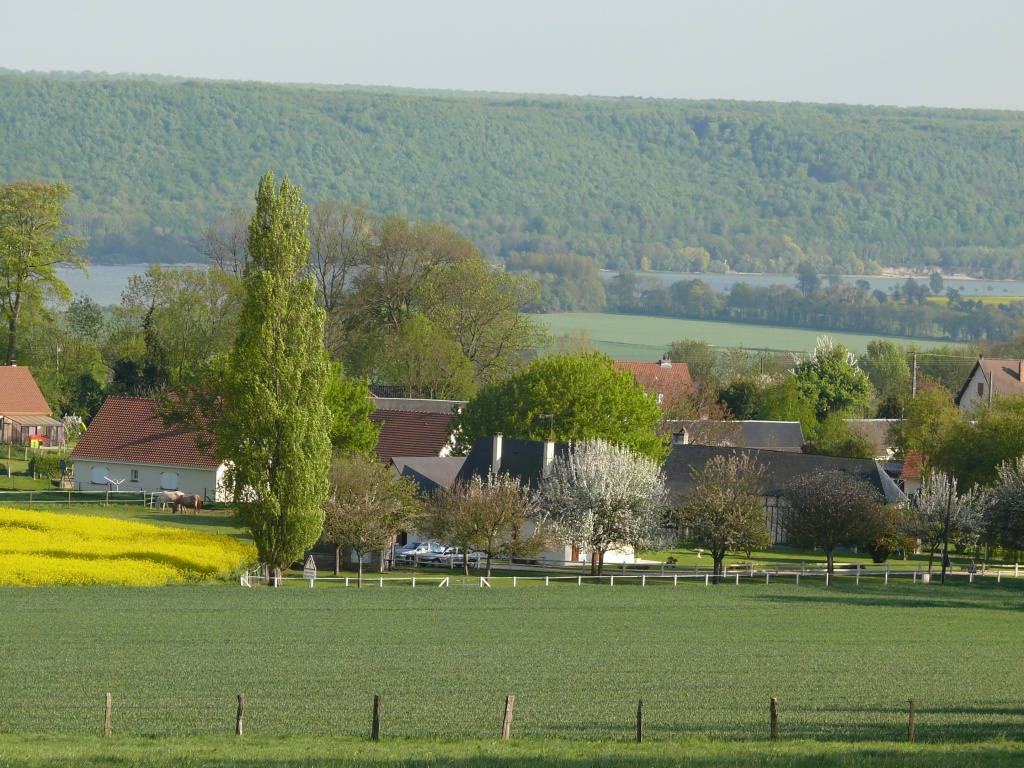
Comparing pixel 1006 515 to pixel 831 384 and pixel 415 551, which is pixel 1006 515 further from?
pixel 831 384

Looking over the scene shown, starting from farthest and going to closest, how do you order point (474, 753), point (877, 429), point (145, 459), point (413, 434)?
point (877, 429) < point (413, 434) < point (145, 459) < point (474, 753)

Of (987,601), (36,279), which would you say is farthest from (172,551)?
(36,279)

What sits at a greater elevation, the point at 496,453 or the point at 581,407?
the point at 581,407

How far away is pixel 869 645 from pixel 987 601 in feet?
41.5

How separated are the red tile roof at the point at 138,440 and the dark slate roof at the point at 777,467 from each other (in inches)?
838

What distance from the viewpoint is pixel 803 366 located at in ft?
346

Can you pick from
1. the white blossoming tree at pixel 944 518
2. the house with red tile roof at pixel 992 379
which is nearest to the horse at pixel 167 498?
the white blossoming tree at pixel 944 518

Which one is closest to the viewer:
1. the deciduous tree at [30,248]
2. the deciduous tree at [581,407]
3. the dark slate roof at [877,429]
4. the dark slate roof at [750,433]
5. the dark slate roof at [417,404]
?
the deciduous tree at [581,407]

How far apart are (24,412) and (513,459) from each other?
3723 cm

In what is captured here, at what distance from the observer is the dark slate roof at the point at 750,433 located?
3250 inches

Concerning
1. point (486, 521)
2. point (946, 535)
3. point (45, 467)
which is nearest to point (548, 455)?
point (486, 521)

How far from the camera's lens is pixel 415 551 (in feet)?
181

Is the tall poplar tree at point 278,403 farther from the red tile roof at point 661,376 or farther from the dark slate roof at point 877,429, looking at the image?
the red tile roof at point 661,376

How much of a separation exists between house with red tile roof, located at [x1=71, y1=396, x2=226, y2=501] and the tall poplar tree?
24371 mm
